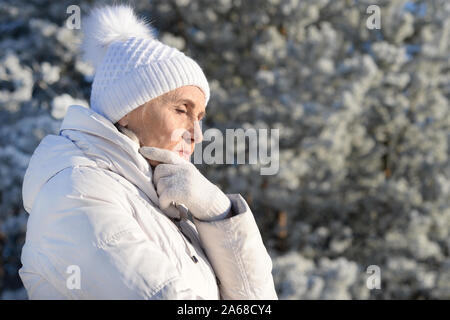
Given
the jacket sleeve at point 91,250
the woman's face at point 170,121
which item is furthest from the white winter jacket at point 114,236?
the woman's face at point 170,121

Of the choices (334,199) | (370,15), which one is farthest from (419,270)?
(370,15)

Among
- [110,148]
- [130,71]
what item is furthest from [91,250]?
[130,71]

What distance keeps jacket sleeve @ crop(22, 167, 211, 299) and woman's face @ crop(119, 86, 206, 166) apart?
37 centimetres

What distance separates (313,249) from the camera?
687 cm

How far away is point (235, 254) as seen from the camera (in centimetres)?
171

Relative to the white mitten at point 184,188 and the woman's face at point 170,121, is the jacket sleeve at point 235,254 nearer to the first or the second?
the white mitten at point 184,188

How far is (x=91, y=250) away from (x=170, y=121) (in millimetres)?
623

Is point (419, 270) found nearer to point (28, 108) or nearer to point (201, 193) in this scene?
point (28, 108)

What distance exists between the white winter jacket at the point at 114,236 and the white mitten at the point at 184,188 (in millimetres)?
33

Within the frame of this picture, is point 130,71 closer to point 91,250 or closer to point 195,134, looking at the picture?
point 195,134

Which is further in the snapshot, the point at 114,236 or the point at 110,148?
the point at 110,148

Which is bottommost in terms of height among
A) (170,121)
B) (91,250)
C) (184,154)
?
(91,250)

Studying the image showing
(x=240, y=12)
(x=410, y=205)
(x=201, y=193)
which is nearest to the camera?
(x=201, y=193)

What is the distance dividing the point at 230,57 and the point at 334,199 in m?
2.17
